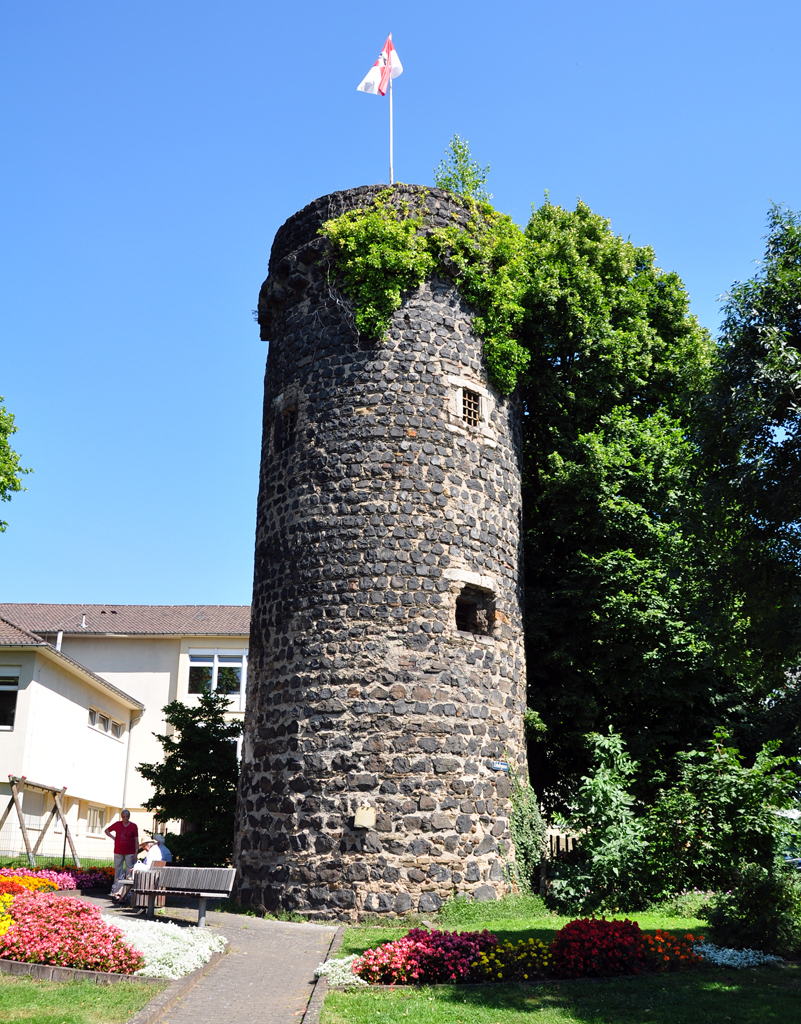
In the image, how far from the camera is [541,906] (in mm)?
13742

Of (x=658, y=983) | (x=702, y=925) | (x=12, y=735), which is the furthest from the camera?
(x=12, y=735)

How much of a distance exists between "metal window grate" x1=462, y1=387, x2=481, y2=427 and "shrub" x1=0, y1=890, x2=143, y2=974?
971 cm

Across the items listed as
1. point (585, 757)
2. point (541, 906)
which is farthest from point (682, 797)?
point (585, 757)

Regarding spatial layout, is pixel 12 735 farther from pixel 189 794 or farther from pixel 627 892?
pixel 627 892

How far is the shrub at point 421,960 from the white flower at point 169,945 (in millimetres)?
1685

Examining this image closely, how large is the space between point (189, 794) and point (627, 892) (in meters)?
9.10

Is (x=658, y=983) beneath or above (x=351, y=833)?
beneath

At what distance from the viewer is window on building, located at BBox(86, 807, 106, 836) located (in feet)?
105

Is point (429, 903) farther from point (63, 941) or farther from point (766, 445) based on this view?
point (766, 445)

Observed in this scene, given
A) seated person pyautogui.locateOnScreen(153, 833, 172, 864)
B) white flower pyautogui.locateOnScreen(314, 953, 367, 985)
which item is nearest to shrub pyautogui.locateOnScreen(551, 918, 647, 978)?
white flower pyautogui.locateOnScreen(314, 953, 367, 985)

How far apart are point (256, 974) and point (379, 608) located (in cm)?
582

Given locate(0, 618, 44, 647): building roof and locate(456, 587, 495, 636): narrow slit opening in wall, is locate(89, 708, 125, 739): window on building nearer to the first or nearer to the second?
locate(0, 618, 44, 647): building roof

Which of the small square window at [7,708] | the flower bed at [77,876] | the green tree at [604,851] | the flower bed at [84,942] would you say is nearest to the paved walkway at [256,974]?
the flower bed at [84,942]

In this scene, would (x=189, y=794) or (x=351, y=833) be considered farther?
(x=189, y=794)
